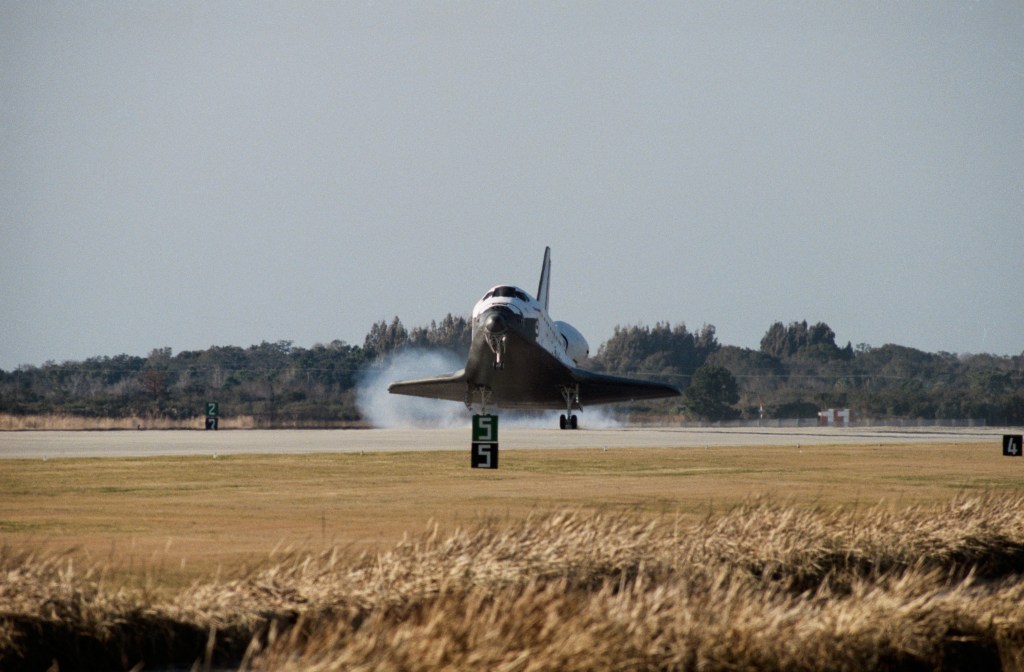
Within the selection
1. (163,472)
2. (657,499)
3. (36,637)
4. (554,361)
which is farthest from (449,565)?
(554,361)

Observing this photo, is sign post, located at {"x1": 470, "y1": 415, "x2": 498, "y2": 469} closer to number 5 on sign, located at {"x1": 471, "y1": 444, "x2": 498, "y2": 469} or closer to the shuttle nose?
number 5 on sign, located at {"x1": 471, "y1": 444, "x2": 498, "y2": 469}

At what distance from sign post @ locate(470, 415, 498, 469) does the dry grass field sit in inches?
220

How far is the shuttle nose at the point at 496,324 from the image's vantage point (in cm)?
5166

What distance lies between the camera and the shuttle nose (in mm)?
51656

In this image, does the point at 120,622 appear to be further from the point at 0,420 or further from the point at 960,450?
the point at 0,420

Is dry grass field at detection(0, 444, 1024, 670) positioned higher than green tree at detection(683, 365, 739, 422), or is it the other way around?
green tree at detection(683, 365, 739, 422)

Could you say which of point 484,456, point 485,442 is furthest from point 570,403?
point 485,442

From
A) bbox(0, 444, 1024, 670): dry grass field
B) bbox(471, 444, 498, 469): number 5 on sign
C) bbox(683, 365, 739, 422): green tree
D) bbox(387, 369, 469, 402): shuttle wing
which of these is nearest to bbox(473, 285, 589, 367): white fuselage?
bbox(387, 369, 469, 402): shuttle wing

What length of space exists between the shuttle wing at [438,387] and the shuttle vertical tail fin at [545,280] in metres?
12.5

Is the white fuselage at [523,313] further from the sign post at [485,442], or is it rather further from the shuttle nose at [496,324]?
the sign post at [485,442]

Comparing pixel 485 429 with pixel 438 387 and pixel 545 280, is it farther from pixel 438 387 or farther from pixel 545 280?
pixel 545 280

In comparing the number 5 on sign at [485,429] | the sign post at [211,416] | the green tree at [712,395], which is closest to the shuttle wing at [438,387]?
the sign post at [211,416]

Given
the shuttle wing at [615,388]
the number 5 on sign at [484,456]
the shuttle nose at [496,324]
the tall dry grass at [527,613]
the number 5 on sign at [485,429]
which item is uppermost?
the shuttle nose at [496,324]

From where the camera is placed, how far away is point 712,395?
384 ft
